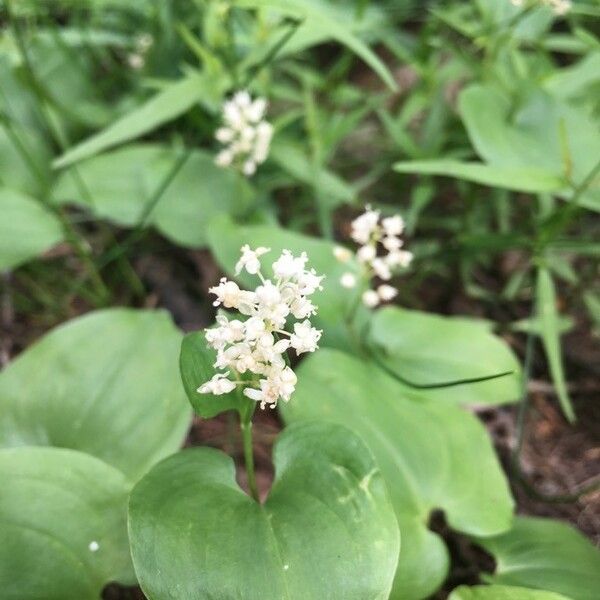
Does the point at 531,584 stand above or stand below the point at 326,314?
below

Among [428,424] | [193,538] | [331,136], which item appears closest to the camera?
[193,538]

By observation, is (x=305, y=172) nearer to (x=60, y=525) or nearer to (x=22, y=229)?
(x=22, y=229)

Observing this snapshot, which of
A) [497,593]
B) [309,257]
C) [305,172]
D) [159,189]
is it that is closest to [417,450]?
[497,593]

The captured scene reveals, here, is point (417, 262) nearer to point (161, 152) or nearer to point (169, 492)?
point (161, 152)

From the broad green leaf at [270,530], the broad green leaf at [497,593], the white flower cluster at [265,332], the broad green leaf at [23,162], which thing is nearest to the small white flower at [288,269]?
the white flower cluster at [265,332]

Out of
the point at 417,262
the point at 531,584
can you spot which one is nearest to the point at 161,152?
the point at 417,262

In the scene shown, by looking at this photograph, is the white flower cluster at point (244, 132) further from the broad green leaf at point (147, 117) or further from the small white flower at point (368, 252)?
the small white flower at point (368, 252)

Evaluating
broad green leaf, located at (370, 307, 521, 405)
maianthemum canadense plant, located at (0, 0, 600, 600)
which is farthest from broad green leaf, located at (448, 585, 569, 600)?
broad green leaf, located at (370, 307, 521, 405)
